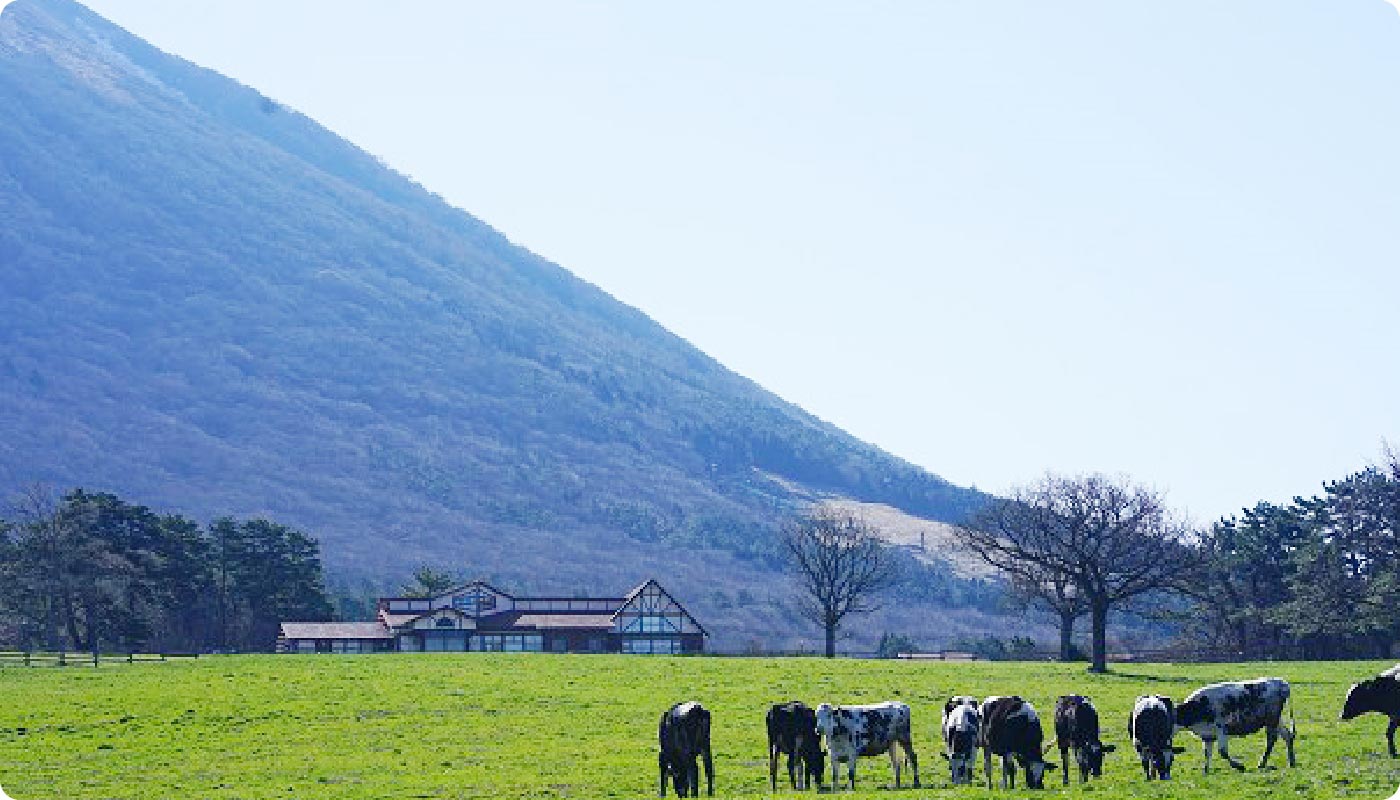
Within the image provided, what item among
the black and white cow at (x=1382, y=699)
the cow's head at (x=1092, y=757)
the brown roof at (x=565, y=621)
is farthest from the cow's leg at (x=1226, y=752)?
the brown roof at (x=565, y=621)

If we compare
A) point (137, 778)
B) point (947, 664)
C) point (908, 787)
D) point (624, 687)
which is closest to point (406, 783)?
point (137, 778)

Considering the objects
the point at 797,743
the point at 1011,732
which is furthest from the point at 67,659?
the point at 1011,732

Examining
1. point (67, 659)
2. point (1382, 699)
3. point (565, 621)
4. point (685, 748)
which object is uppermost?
point (565, 621)

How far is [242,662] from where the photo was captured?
69000mm

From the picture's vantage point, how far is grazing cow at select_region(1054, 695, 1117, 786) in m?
27.2

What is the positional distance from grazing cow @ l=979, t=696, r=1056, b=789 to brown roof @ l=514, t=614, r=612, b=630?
98711mm

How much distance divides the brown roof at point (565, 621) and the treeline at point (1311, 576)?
47.2m

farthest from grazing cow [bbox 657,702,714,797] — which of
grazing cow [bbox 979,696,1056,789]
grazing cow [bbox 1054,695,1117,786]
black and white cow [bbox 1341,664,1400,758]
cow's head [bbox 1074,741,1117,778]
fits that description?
black and white cow [bbox 1341,664,1400,758]

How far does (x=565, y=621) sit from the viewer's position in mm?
127562

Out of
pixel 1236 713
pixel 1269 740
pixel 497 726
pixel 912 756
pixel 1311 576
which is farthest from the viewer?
pixel 1311 576

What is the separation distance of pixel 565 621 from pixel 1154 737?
103 metres

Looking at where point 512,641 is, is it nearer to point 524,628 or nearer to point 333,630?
point 524,628

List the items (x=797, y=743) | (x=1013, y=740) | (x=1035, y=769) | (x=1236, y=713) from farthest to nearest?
(x=797, y=743) → (x=1236, y=713) → (x=1013, y=740) → (x=1035, y=769)

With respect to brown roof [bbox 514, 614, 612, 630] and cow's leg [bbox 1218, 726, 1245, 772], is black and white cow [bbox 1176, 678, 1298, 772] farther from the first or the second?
brown roof [bbox 514, 614, 612, 630]
